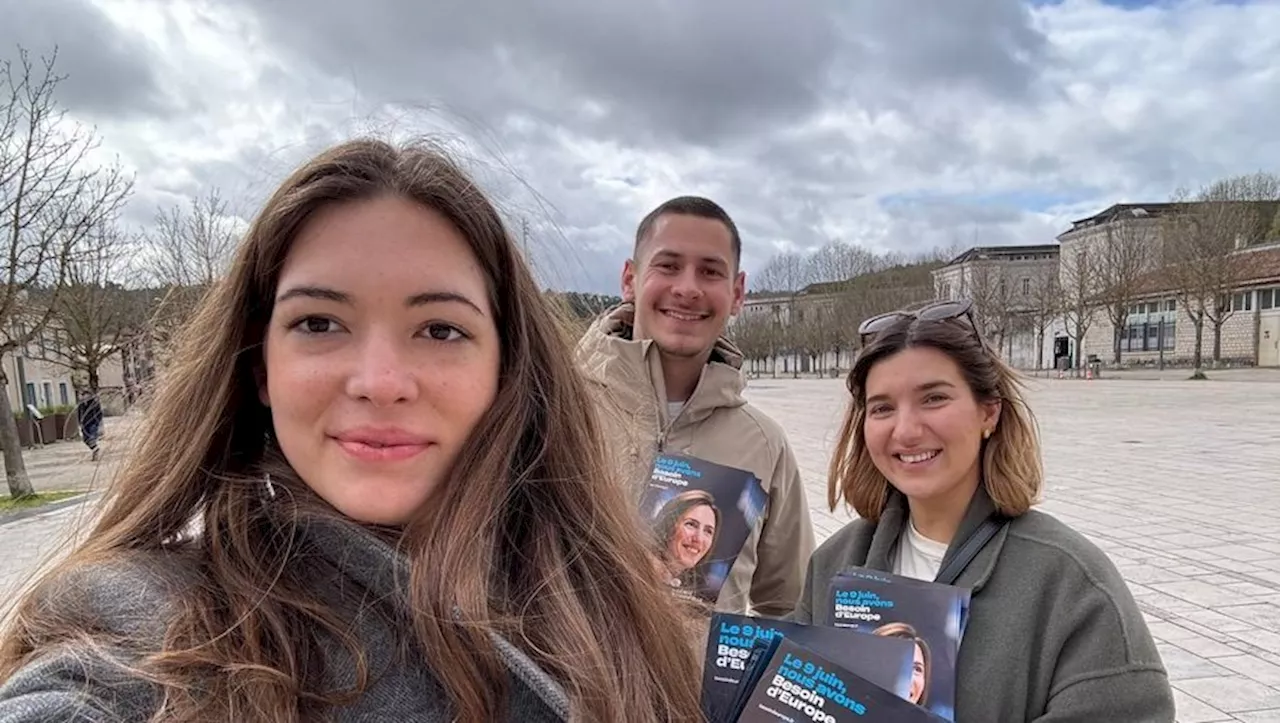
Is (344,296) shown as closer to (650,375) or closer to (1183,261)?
(650,375)

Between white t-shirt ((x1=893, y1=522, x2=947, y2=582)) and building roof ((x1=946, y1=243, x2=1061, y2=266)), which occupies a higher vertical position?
building roof ((x1=946, y1=243, x2=1061, y2=266))

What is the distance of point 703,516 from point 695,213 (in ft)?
3.87

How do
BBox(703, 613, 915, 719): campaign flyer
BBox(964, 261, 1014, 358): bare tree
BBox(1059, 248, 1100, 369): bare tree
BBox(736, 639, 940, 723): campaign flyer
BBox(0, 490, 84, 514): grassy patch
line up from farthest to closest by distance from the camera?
1. BBox(964, 261, 1014, 358): bare tree
2. BBox(1059, 248, 1100, 369): bare tree
3. BBox(0, 490, 84, 514): grassy patch
4. BBox(703, 613, 915, 719): campaign flyer
5. BBox(736, 639, 940, 723): campaign flyer

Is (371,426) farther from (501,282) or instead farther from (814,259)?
(814,259)

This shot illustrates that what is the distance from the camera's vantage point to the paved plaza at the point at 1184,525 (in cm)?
403

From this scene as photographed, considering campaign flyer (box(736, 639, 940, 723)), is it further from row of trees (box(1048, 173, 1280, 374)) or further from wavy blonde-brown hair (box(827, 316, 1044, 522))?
row of trees (box(1048, 173, 1280, 374))

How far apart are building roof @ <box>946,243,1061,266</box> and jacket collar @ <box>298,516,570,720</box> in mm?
66097

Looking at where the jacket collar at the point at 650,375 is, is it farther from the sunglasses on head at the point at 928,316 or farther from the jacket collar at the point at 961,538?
the jacket collar at the point at 961,538

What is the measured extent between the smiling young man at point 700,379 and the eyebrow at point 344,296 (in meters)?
1.22

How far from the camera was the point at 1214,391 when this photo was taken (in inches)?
1004

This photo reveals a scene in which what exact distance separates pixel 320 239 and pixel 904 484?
1528 mm

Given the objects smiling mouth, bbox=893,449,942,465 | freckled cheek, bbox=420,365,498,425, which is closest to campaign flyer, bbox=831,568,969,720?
smiling mouth, bbox=893,449,942,465

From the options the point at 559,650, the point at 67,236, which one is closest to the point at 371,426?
the point at 559,650

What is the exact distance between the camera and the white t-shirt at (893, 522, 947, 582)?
6.24 feet
